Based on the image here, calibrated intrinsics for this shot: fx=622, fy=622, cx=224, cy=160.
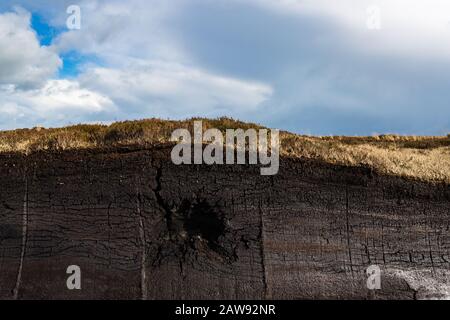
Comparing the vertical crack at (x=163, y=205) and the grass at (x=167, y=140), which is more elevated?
the grass at (x=167, y=140)

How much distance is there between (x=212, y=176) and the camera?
11.6m

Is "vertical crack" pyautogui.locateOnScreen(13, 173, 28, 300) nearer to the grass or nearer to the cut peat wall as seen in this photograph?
the cut peat wall

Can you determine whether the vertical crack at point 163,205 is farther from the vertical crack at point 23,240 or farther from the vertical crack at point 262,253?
the vertical crack at point 23,240

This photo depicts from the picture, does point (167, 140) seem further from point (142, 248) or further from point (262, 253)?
point (262, 253)

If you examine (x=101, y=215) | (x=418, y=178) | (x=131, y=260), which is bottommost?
(x=131, y=260)

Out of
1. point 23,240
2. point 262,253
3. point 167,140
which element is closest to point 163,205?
point 167,140

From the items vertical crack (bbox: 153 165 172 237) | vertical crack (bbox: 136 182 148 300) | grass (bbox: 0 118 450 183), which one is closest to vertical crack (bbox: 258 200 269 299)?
grass (bbox: 0 118 450 183)

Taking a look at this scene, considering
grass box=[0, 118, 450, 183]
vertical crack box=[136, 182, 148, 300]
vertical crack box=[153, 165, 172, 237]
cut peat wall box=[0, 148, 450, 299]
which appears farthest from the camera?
grass box=[0, 118, 450, 183]

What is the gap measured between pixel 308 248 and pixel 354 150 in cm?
239

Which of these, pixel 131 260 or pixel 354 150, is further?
pixel 354 150

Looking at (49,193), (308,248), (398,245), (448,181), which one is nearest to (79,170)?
(49,193)

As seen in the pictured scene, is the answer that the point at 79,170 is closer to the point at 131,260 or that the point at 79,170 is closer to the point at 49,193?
the point at 49,193

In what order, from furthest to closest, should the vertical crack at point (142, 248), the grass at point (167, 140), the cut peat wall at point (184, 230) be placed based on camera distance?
the grass at point (167, 140) → the cut peat wall at point (184, 230) → the vertical crack at point (142, 248)

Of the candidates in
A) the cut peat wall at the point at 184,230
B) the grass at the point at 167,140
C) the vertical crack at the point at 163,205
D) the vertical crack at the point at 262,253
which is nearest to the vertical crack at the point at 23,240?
the cut peat wall at the point at 184,230
